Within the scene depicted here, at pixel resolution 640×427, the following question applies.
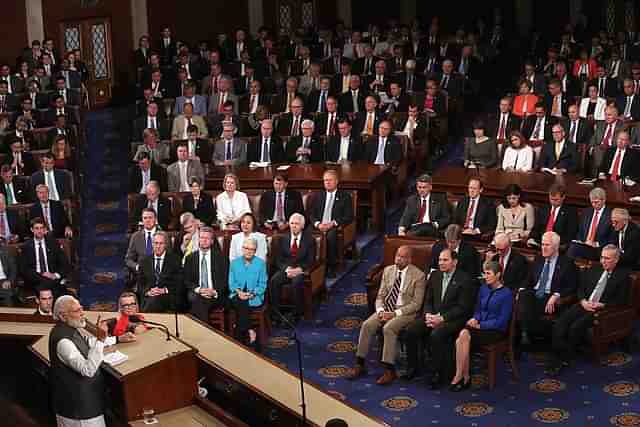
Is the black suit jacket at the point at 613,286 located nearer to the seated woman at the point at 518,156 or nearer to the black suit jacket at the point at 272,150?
the seated woman at the point at 518,156

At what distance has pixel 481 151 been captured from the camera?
11.4m

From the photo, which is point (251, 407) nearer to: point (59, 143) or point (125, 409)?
point (125, 409)

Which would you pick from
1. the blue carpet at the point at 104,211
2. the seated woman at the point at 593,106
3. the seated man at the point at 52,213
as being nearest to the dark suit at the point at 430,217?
the blue carpet at the point at 104,211

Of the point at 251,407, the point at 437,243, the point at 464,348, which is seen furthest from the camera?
the point at 437,243

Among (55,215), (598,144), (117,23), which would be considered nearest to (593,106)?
(598,144)

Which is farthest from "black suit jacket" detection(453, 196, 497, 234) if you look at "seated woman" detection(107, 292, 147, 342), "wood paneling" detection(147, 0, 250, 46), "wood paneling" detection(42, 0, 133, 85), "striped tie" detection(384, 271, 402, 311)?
"wood paneling" detection(147, 0, 250, 46)

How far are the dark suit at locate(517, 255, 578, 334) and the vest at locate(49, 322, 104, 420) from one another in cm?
353

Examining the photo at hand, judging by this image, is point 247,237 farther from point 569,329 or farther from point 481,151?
point 481,151

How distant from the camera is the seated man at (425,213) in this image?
9.92 m

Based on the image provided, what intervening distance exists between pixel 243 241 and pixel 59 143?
3543mm

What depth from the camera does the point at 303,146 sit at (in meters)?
11.9

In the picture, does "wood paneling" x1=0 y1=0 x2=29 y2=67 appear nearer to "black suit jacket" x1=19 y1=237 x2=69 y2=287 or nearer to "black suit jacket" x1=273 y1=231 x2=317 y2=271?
"black suit jacket" x1=19 y1=237 x2=69 y2=287

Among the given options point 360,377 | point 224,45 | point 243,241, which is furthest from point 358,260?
point 224,45

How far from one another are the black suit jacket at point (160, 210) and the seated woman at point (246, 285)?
169 centimetres
